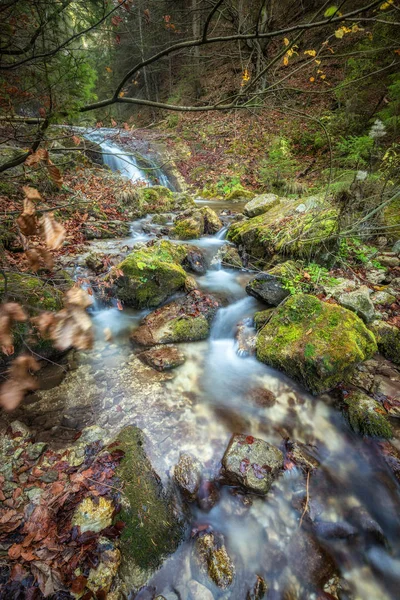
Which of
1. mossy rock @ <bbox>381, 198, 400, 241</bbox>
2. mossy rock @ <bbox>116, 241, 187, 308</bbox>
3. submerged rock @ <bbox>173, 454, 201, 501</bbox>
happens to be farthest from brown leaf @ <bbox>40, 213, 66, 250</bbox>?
mossy rock @ <bbox>381, 198, 400, 241</bbox>

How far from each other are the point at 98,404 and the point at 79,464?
0.87 metres

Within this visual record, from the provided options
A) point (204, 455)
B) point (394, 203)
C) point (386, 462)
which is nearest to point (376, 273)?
point (394, 203)

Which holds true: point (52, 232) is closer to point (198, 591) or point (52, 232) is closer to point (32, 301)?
point (198, 591)

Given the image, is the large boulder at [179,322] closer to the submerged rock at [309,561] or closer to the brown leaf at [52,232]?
the submerged rock at [309,561]

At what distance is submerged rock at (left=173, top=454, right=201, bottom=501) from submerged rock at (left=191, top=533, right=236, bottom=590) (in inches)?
14.7

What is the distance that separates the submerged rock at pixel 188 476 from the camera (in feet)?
9.28

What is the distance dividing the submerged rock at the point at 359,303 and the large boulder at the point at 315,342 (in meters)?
0.39

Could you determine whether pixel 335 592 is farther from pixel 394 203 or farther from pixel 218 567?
pixel 394 203

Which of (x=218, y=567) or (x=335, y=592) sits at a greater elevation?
(x=218, y=567)

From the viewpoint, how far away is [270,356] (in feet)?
13.8

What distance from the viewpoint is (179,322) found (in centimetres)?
488

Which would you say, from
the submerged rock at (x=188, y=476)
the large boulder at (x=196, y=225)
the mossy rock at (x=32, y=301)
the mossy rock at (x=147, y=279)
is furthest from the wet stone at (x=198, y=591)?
the large boulder at (x=196, y=225)

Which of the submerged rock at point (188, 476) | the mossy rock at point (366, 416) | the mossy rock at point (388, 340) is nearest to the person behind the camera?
the submerged rock at point (188, 476)

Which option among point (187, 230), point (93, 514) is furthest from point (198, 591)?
point (187, 230)
